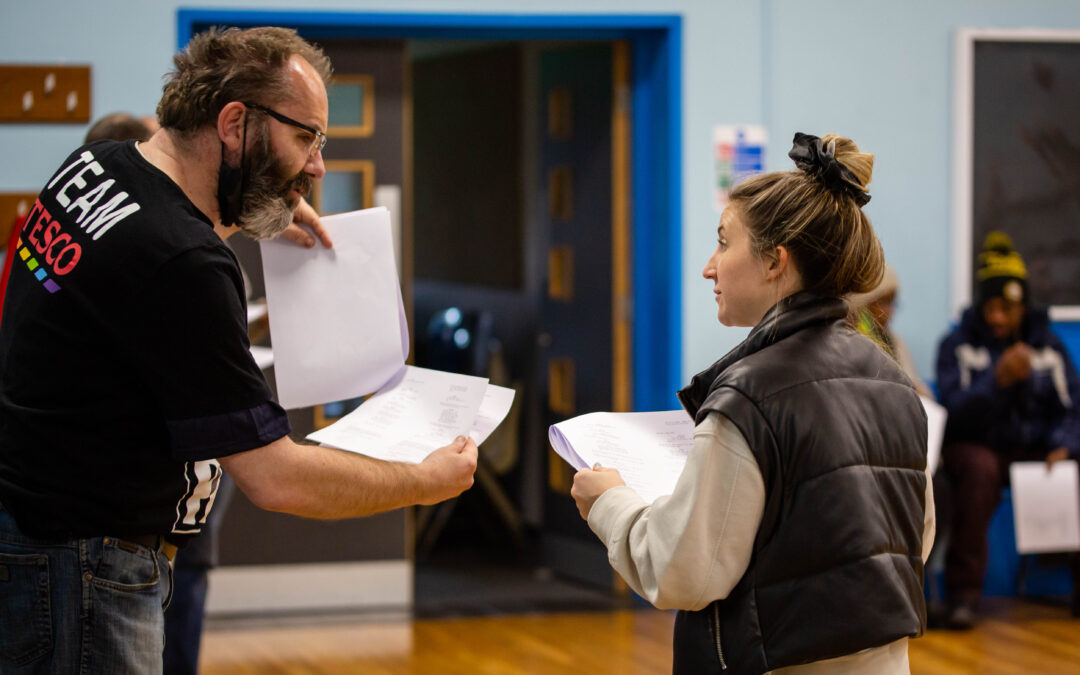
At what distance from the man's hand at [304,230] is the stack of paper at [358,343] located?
0.01 m

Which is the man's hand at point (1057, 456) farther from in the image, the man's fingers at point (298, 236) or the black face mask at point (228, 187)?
the black face mask at point (228, 187)

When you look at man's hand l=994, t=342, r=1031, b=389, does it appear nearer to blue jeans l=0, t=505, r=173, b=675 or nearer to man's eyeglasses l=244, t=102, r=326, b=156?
man's eyeglasses l=244, t=102, r=326, b=156

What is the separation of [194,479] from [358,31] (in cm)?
293

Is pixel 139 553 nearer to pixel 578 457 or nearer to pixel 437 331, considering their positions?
pixel 578 457

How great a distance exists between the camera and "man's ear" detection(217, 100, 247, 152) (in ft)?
4.93

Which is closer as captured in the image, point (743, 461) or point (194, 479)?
point (743, 461)

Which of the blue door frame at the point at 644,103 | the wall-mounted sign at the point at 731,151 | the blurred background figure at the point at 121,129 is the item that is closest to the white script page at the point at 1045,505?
the blue door frame at the point at 644,103

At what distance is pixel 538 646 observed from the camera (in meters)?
3.58

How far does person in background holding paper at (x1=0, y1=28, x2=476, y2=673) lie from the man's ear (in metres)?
0.10

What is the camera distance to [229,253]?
4.54 feet

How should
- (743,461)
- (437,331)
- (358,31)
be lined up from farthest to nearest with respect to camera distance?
(437,331), (358,31), (743,461)

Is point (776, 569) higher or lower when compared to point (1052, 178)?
lower

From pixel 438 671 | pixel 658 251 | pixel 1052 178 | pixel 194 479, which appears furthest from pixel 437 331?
pixel 194 479

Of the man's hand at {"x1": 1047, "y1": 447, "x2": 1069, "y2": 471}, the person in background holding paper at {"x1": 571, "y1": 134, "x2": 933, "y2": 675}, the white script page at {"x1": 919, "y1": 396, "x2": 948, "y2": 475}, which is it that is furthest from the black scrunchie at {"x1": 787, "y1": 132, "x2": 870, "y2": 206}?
the man's hand at {"x1": 1047, "y1": 447, "x2": 1069, "y2": 471}
